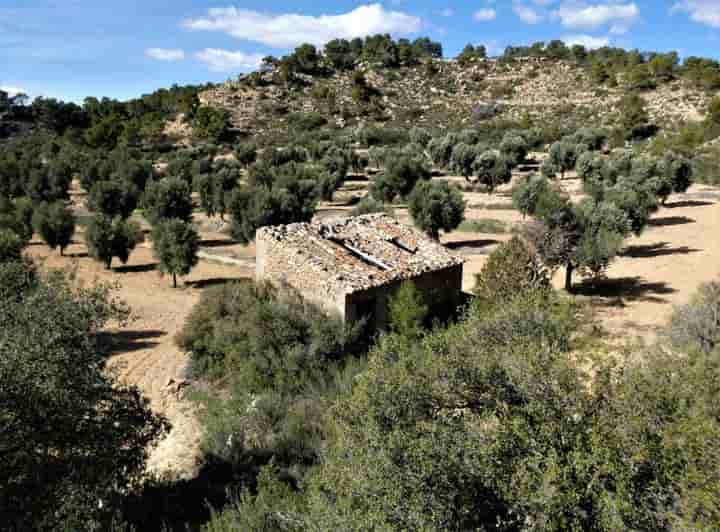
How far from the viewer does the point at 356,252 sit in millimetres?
20375

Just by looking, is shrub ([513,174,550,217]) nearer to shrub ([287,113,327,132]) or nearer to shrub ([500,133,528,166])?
shrub ([500,133,528,166])

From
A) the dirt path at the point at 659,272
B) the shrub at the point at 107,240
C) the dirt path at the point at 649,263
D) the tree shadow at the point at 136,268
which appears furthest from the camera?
the tree shadow at the point at 136,268

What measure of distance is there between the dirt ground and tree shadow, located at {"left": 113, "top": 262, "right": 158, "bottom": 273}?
5 centimetres

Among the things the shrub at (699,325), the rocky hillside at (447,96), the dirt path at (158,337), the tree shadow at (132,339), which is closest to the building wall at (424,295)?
the dirt path at (158,337)

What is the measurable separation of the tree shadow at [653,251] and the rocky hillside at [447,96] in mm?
51858

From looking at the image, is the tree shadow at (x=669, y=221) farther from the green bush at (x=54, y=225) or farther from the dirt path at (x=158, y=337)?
the green bush at (x=54, y=225)

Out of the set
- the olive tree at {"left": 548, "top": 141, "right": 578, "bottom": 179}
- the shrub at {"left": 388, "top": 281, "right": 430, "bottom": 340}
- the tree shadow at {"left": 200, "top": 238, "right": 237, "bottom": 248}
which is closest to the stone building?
the shrub at {"left": 388, "top": 281, "right": 430, "bottom": 340}

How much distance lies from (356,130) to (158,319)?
204 ft

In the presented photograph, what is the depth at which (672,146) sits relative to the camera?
191 ft

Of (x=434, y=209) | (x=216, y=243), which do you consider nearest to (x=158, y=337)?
(x=216, y=243)

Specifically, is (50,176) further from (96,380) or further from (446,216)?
(96,380)

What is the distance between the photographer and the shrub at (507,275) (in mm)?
17484

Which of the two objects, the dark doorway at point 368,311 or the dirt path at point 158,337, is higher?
the dark doorway at point 368,311

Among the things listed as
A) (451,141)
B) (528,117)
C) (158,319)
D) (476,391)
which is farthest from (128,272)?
(528,117)
